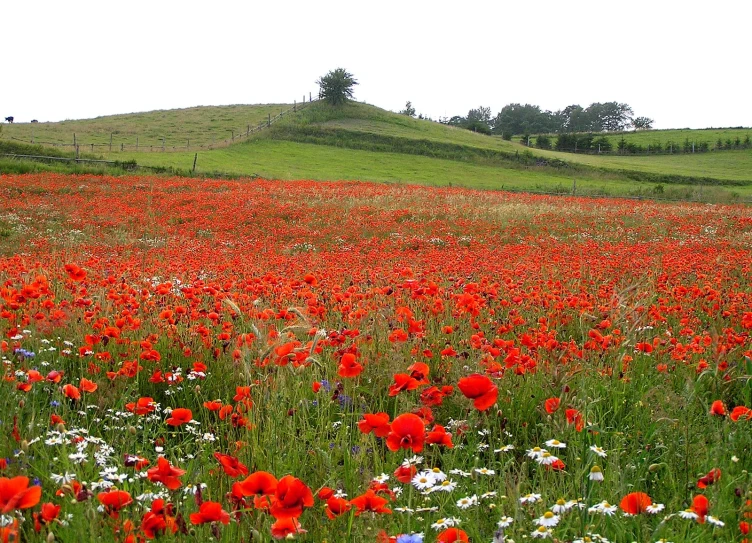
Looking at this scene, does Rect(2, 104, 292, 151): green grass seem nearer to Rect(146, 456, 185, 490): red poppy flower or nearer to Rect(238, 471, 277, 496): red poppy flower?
Rect(146, 456, 185, 490): red poppy flower

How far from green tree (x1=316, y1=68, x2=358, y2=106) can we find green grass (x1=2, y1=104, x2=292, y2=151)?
633cm

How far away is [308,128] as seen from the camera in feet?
214

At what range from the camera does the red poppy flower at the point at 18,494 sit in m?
1.29

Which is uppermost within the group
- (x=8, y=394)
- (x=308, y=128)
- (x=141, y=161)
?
(x=308, y=128)

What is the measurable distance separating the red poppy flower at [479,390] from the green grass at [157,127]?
52.5m

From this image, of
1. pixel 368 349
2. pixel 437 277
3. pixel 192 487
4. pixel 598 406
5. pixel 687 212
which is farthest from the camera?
pixel 687 212

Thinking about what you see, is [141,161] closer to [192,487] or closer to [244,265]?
[244,265]

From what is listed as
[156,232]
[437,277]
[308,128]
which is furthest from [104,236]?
[308,128]

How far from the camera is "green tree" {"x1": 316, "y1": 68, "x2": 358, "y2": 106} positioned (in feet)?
264

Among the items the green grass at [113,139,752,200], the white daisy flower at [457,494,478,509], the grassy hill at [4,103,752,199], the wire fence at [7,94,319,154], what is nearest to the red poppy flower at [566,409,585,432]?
the white daisy flower at [457,494,478,509]

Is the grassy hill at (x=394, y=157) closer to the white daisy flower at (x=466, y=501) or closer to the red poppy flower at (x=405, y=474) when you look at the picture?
the white daisy flower at (x=466, y=501)

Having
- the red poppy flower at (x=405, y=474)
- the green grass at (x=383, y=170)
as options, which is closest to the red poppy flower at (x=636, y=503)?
the red poppy flower at (x=405, y=474)

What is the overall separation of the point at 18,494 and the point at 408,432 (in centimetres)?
96

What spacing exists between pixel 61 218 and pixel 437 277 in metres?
15.1
